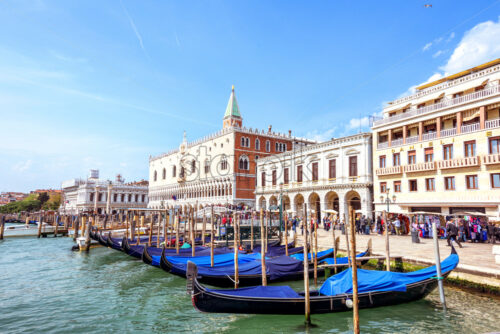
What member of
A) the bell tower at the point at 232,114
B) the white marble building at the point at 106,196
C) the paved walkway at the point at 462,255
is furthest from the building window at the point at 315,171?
the white marble building at the point at 106,196

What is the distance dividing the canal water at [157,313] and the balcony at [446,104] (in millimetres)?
11962

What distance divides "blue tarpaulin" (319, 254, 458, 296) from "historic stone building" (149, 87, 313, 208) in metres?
24.2

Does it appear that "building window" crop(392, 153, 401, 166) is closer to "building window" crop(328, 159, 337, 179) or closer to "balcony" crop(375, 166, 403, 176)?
"balcony" crop(375, 166, 403, 176)

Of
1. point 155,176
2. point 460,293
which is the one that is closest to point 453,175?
point 460,293

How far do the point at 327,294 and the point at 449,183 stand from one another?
13.4 m

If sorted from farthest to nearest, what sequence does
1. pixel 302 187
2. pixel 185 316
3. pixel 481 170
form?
pixel 302 187, pixel 481 170, pixel 185 316

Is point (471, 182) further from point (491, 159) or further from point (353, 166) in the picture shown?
point (353, 166)

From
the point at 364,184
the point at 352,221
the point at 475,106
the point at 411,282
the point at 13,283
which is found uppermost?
the point at 475,106

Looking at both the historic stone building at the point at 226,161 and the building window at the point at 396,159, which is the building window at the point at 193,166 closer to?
the historic stone building at the point at 226,161

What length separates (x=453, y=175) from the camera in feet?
56.5

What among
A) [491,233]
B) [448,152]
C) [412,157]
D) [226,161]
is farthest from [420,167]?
[226,161]

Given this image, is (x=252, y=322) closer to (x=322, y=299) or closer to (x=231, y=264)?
(x=322, y=299)

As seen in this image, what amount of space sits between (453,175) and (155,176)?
45150 mm

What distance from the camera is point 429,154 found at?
61.1 feet
